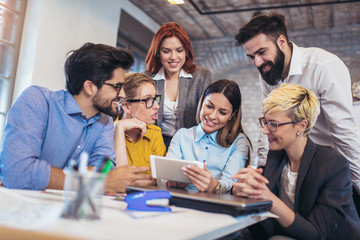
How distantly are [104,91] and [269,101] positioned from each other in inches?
29.8

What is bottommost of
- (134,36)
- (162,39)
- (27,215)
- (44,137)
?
(27,215)

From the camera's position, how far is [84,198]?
720mm

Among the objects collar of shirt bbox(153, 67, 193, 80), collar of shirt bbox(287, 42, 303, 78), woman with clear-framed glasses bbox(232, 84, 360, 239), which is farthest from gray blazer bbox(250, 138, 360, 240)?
collar of shirt bbox(153, 67, 193, 80)

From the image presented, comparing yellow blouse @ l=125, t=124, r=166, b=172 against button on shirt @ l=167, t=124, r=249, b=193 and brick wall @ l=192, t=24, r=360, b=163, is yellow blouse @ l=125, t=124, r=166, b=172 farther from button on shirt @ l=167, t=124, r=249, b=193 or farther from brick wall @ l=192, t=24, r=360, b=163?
brick wall @ l=192, t=24, r=360, b=163

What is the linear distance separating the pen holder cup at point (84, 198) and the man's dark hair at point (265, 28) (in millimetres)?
1720

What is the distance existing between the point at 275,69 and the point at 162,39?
32.3 inches

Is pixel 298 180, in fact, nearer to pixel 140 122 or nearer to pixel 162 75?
pixel 140 122

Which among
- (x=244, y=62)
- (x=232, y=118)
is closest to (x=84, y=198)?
(x=232, y=118)

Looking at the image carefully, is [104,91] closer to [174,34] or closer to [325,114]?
[174,34]

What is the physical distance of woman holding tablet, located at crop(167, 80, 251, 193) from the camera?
6.57ft

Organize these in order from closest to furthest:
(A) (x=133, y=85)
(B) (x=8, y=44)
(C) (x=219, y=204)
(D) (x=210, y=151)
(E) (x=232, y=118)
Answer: (C) (x=219, y=204), (D) (x=210, y=151), (E) (x=232, y=118), (A) (x=133, y=85), (B) (x=8, y=44)

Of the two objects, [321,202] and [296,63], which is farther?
[296,63]

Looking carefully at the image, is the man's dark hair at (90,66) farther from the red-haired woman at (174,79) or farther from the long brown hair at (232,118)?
the red-haired woman at (174,79)

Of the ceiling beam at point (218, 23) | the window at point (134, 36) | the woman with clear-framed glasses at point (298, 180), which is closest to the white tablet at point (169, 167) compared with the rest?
the woman with clear-framed glasses at point (298, 180)
